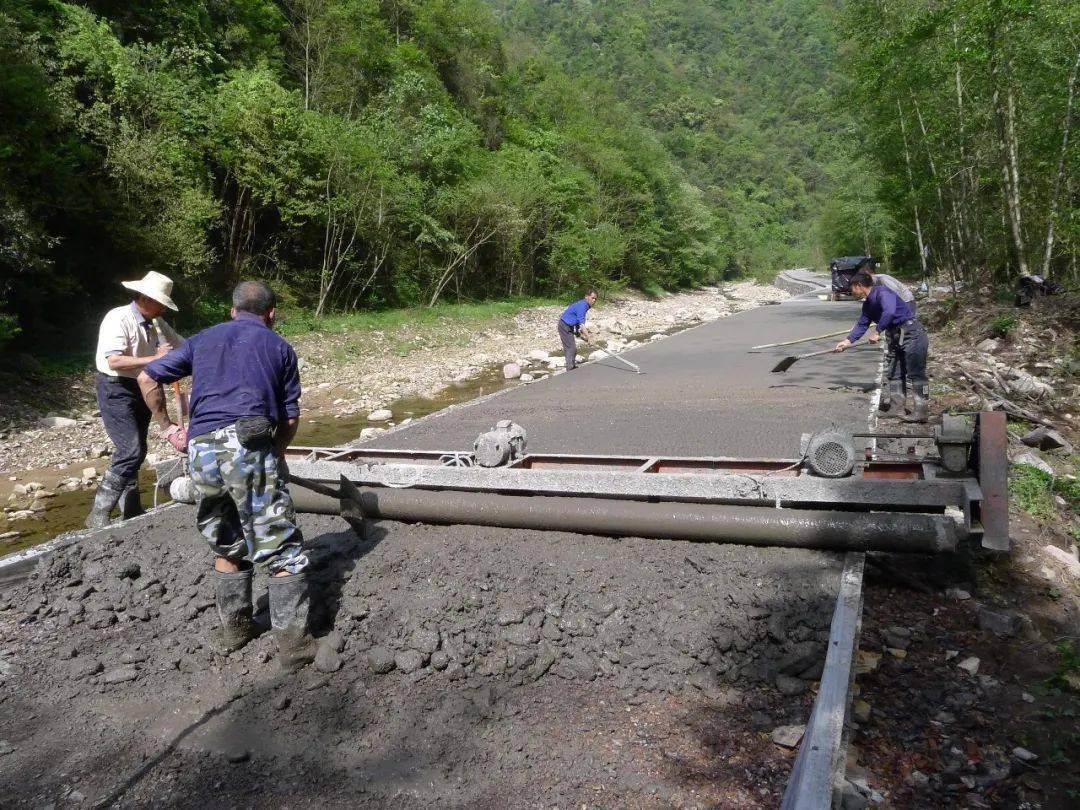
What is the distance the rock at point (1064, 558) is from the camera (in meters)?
3.64

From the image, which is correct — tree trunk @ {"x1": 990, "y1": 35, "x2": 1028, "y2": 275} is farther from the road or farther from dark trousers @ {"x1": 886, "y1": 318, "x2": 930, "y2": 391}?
the road

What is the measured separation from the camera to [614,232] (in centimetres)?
3247

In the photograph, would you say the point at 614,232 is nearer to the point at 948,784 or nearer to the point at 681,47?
the point at 948,784

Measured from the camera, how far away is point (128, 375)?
4367mm

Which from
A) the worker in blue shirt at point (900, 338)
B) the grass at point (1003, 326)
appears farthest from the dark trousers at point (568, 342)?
the grass at point (1003, 326)

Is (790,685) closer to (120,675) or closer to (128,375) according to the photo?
(120,675)

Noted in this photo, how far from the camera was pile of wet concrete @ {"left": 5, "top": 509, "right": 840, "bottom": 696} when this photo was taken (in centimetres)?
286

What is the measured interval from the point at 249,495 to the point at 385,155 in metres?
18.3

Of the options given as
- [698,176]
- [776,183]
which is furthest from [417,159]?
[776,183]

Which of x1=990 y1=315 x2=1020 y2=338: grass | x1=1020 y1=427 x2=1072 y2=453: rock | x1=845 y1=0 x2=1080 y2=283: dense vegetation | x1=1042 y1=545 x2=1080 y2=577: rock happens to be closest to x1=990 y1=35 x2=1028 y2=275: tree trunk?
x1=845 y1=0 x2=1080 y2=283: dense vegetation

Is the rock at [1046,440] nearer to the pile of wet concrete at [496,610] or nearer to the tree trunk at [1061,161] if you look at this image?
the pile of wet concrete at [496,610]

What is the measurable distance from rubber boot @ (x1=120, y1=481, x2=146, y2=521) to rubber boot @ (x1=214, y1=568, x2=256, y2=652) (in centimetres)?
201

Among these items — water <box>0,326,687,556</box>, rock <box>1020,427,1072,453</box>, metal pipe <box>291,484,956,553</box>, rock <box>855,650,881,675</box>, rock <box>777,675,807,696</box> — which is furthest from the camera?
water <box>0,326,687,556</box>

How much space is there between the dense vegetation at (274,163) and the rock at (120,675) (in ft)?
27.7
